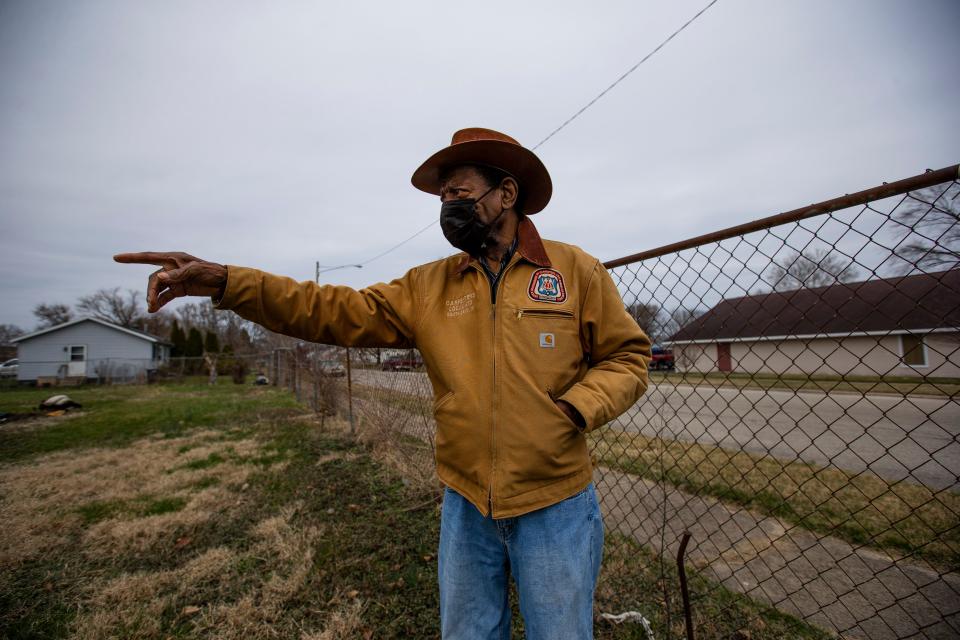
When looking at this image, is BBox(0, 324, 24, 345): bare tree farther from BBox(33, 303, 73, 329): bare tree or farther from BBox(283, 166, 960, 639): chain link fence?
BBox(283, 166, 960, 639): chain link fence

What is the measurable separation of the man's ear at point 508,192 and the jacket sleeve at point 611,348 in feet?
1.57

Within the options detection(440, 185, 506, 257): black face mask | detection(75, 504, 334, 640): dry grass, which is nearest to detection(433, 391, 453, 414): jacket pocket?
detection(440, 185, 506, 257): black face mask

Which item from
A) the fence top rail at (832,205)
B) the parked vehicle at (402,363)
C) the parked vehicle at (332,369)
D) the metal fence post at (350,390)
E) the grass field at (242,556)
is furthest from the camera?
the parked vehicle at (332,369)

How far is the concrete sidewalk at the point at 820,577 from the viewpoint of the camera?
87.3 inches

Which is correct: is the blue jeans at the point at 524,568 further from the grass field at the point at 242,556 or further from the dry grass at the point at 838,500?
the grass field at the point at 242,556

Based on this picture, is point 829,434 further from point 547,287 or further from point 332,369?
point 332,369

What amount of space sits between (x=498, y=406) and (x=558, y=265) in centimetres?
62

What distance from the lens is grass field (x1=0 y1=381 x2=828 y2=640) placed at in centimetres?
248

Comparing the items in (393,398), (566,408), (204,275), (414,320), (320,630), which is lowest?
(320,630)

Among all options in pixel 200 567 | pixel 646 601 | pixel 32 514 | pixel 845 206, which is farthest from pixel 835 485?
pixel 32 514

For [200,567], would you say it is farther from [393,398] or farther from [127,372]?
[127,372]

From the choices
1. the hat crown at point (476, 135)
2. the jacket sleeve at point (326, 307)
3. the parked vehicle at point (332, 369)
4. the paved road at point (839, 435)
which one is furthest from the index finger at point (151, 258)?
the parked vehicle at point (332, 369)

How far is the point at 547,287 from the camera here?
63.4 inches

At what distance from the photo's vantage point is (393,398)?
202 inches
